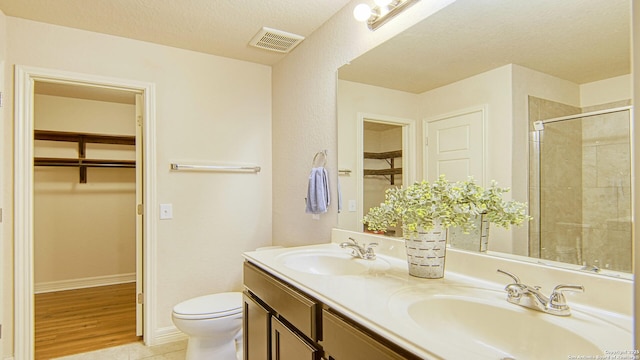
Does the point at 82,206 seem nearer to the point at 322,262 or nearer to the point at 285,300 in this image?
the point at 322,262

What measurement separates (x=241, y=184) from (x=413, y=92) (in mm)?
1762

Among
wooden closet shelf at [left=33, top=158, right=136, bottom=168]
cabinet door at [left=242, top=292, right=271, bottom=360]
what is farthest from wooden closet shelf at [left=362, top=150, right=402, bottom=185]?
wooden closet shelf at [left=33, top=158, right=136, bottom=168]

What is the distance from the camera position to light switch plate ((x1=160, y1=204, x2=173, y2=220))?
2.56m

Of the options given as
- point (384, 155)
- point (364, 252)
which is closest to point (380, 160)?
point (384, 155)

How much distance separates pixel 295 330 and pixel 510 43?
135cm

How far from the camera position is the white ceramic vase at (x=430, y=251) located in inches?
49.9

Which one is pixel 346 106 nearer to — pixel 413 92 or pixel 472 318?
pixel 413 92

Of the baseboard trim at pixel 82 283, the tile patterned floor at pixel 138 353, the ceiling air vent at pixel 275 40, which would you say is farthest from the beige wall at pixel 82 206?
the ceiling air vent at pixel 275 40

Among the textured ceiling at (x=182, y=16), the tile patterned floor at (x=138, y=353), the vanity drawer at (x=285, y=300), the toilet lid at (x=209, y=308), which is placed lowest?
the tile patterned floor at (x=138, y=353)

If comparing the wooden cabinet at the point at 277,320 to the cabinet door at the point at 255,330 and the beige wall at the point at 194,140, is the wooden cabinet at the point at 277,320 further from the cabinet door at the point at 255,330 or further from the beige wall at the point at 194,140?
the beige wall at the point at 194,140

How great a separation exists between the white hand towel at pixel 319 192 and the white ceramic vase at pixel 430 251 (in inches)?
37.4

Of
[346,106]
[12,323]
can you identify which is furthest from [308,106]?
[12,323]

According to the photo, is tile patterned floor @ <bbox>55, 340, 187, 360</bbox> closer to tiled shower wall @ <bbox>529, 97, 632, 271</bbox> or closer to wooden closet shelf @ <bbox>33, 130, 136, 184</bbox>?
wooden closet shelf @ <bbox>33, 130, 136, 184</bbox>

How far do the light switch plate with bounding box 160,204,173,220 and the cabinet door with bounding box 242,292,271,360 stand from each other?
1.18 metres
